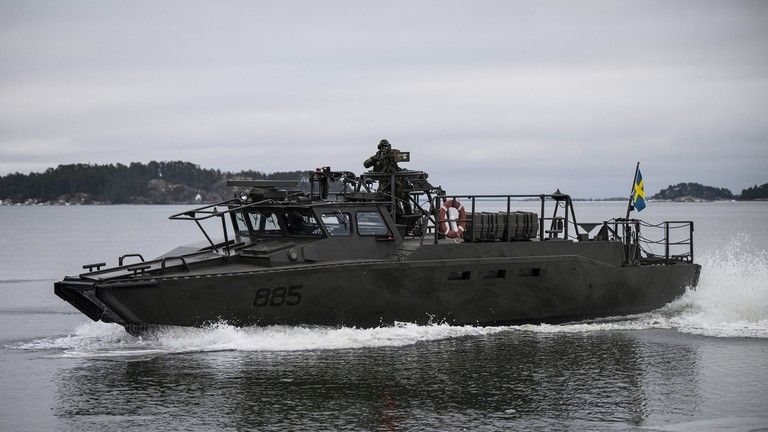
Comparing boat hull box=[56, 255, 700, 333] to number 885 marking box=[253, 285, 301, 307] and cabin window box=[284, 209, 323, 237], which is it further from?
cabin window box=[284, 209, 323, 237]

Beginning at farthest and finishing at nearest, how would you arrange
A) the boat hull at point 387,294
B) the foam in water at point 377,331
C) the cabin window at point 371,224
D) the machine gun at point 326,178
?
the machine gun at point 326,178 → the cabin window at point 371,224 → the foam in water at point 377,331 → the boat hull at point 387,294

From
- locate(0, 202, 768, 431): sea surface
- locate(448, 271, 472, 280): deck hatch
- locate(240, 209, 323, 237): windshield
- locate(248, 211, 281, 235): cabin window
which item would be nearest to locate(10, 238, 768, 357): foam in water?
locate(0, 202, 768, 431): sea surface

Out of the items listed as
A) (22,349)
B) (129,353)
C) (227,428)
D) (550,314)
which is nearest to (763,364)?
(550,314)

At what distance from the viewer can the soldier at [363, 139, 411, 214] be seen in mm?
19156

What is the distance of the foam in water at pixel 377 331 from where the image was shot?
15.8 meters

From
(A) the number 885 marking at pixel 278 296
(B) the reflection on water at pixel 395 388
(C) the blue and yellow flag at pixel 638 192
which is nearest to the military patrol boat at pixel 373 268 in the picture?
(A) the number 885 marking at pixel 278 296

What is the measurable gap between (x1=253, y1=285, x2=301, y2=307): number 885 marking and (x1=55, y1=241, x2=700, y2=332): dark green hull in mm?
17

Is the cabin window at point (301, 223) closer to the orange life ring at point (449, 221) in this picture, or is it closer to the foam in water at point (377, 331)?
the foam in water at point (377, 331)

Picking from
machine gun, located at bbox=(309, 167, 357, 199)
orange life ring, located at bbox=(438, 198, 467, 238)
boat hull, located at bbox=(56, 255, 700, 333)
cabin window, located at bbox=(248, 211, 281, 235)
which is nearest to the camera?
boat hull, located at bbox=(56, 255, 700, 333)

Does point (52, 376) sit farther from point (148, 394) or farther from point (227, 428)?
point (227, 428)

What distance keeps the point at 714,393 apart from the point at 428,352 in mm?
4722

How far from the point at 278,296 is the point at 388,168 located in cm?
442

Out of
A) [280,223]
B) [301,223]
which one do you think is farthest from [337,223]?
[280,223]

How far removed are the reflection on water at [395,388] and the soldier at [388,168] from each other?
12.2 ft
